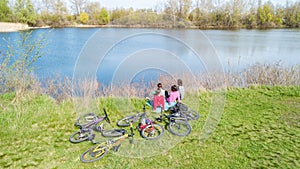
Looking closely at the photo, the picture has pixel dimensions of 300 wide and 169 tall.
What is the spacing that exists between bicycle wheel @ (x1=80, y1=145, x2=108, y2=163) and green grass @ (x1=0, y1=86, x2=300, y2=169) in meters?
0.08

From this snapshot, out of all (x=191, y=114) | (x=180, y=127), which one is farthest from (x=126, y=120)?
(x=191, y=114)

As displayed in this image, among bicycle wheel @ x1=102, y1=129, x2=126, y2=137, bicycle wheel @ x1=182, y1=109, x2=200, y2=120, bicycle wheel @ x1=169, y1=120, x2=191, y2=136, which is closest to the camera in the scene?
bicycle wheel @ x1=102, y1=129, x2=126, y2=137

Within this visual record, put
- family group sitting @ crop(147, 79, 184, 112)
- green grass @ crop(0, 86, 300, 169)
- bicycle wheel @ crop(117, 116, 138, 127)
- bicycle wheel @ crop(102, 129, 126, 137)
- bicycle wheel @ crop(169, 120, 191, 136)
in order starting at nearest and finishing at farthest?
1. green grass @ crop(0, 86, 300, 169)
2. bicycle wheel @ crop(102, 129, 126, 137)
3. bicycle wheel @ crop(169, 120, 191, 136)
4. bicycle wheel @ crop(117, 116, 138, 127)
5. family group sitting @ crop(147, 79, 184, 112)

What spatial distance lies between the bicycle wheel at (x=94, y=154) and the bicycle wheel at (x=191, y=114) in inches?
74.2

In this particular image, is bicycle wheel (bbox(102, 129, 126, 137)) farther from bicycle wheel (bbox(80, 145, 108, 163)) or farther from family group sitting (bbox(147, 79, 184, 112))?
family group sitting (bbox(147, 79, 184, 112))

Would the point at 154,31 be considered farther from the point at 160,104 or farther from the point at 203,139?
the point at 203,139

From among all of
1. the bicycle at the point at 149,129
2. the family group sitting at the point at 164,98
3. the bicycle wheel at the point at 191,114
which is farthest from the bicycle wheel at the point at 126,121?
the bicycle wheel at the point at 191,114

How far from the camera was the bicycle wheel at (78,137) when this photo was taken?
3.46 metres

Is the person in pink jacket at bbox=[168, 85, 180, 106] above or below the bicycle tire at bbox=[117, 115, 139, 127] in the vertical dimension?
above

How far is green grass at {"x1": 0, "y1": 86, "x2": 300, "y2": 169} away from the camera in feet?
9.84

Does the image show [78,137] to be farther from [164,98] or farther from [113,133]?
[164,98]

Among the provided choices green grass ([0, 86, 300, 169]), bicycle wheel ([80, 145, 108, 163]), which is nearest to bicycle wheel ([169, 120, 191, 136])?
green grass ([0, 86, 300, 169])

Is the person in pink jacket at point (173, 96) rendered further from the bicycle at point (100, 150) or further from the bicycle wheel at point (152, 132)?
the bicycle at point (100, 150)

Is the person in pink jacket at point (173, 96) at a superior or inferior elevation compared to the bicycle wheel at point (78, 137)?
superior
